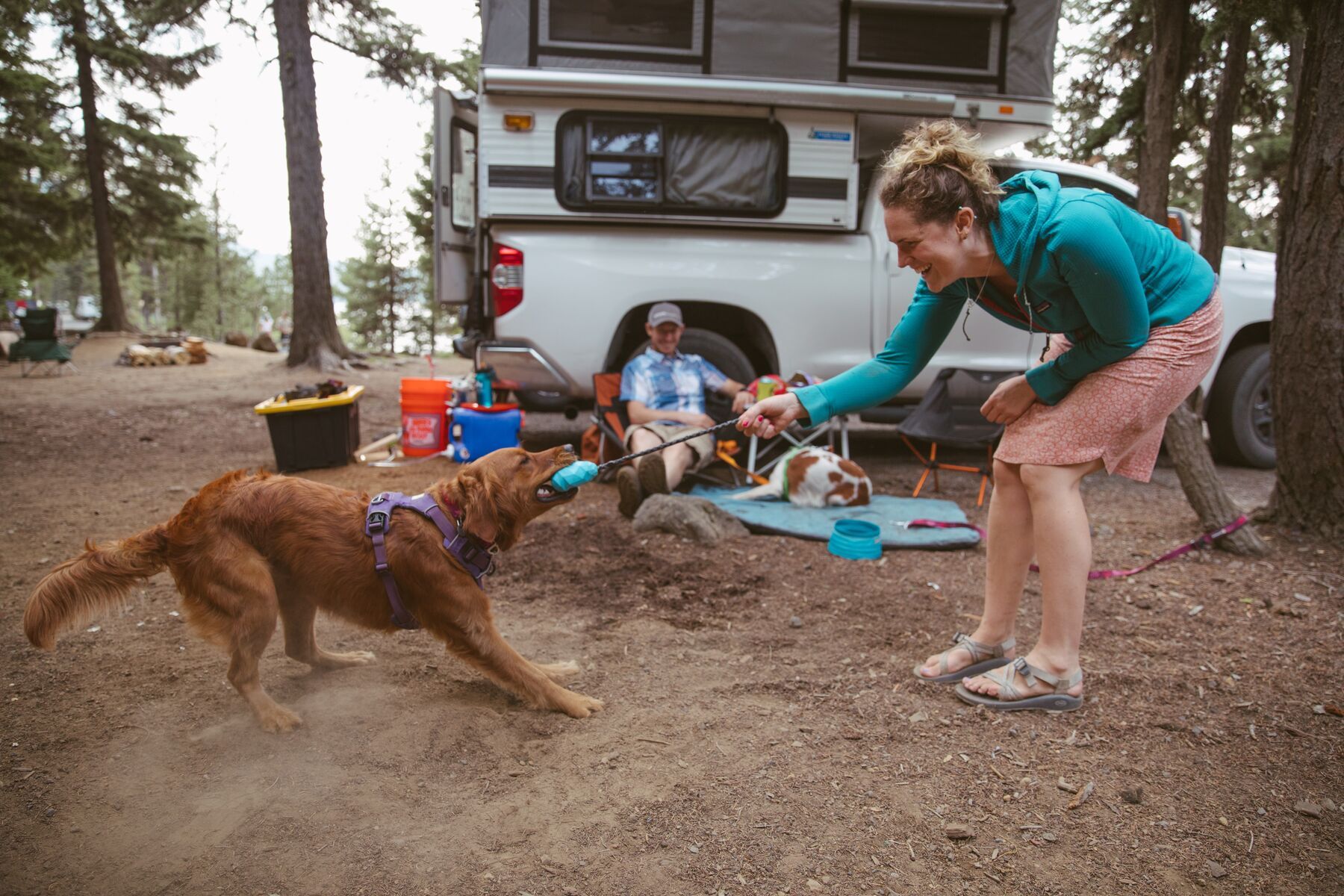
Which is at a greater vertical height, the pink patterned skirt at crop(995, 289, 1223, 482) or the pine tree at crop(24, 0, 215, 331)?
the pine tree at crop(24, 0, 215, 331)

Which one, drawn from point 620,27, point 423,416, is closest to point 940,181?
point 620,27

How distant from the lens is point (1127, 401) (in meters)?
2.60

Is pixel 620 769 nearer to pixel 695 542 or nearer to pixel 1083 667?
pixel 1083 667

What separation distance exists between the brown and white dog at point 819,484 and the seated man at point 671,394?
504 mm

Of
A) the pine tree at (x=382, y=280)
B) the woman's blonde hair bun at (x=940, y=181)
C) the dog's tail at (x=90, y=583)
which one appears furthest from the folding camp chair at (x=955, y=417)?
the pine tree at (x=382, y=280)

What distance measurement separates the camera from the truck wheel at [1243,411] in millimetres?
6812

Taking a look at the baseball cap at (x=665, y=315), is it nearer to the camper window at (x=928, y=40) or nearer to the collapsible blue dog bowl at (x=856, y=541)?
the collapsible blue dog bowl at (x=856, y=541)

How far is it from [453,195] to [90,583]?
5186mm

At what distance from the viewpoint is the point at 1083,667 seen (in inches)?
128

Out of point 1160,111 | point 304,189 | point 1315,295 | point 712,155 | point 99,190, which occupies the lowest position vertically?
point 1315,295

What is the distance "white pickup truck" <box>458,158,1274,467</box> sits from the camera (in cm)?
595

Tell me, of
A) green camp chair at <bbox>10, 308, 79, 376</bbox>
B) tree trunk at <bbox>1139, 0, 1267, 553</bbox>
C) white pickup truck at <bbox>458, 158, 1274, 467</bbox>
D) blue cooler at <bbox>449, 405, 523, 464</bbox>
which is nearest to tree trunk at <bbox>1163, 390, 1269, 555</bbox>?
tree trunk at <bbox>1139, 0, 1267, 553</bbox>

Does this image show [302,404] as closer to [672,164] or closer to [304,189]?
[672,164]

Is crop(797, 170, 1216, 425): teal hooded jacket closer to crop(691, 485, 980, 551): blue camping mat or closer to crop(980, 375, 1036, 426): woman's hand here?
crop(980, 375, 1036, 426): woman's hand
